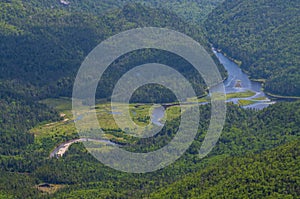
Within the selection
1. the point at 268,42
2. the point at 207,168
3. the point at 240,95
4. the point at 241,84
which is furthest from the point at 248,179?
the point at 268,42

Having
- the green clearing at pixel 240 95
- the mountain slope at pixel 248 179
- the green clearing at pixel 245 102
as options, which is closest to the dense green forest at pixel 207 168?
the mountain slope at pixel 248 179

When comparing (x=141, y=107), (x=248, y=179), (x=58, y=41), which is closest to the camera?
(x=248, y=179)

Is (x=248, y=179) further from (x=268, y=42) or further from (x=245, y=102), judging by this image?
(x=268, y=42)

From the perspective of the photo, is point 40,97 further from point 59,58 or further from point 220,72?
point 220,72

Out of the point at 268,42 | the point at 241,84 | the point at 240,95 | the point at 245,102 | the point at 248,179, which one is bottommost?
the point at 248,179

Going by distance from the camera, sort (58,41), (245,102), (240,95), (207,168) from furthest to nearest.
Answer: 1. (58,41)
2. (240,95)
3. (245,102)
4. (207,168)

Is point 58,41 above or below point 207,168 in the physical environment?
above

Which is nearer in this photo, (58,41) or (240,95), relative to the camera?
(240,95)

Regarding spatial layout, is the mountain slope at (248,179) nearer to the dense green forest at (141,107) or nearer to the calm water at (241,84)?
the dense green forest at (141,107)

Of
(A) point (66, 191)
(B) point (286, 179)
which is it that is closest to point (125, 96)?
(A) point (66, 191)

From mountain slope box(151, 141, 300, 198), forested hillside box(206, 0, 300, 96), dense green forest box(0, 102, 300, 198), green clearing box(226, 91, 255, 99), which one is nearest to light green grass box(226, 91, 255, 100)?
green clearing box(226, 91, 255, 99)
